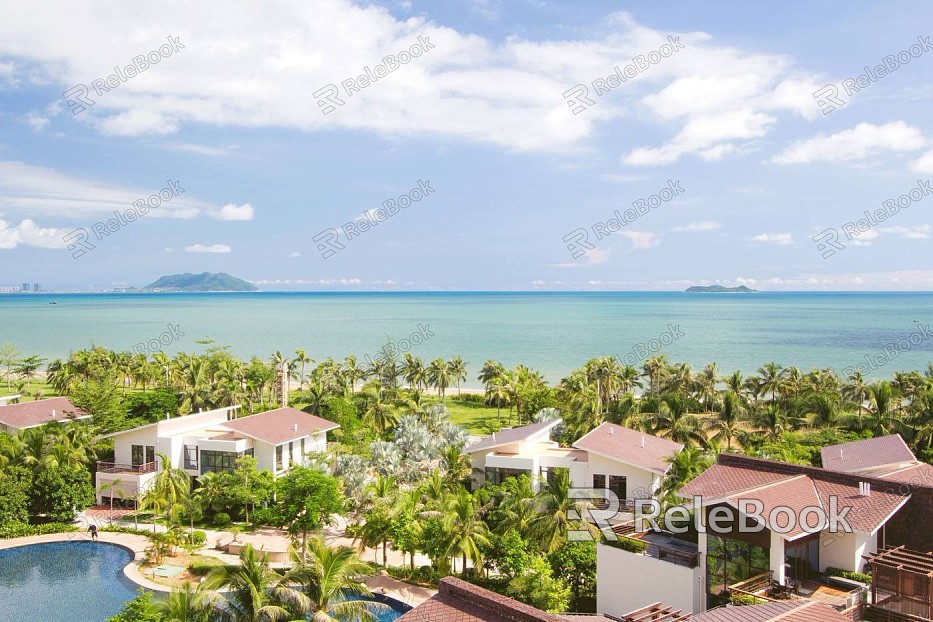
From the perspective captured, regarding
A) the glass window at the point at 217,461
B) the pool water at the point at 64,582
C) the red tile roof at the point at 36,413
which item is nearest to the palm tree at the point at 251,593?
the pool water at the point at 64,582

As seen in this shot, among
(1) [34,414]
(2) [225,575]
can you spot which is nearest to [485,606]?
(2) [225,575]

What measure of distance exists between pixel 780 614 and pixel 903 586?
420cm

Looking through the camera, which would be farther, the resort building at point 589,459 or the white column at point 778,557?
the resort building at point 589,459

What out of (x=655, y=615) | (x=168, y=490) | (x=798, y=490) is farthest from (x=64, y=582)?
(x=798, y=490)

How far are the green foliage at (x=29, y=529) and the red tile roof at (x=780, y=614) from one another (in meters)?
26.8

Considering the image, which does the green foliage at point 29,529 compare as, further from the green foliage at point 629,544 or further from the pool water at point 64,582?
the green foliage at point 629,544

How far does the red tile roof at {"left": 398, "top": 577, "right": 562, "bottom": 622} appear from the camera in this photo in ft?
39.9

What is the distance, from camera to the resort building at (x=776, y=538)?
16.8 m

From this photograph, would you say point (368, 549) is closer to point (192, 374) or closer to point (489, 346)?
point (192, 374)

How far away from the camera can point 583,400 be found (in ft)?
149

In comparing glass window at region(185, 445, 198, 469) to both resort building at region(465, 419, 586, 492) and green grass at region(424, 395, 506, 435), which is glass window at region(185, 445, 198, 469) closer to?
resort building at region(465, 419, 586, 492)

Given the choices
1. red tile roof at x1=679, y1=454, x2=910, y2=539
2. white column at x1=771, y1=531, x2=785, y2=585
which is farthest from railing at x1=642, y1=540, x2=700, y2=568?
white column at x1=771, y1=531, x2=785, y2=585

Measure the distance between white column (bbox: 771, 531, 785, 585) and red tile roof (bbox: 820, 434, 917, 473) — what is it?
6.11 m

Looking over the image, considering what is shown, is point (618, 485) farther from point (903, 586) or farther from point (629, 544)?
point (903, 586)
